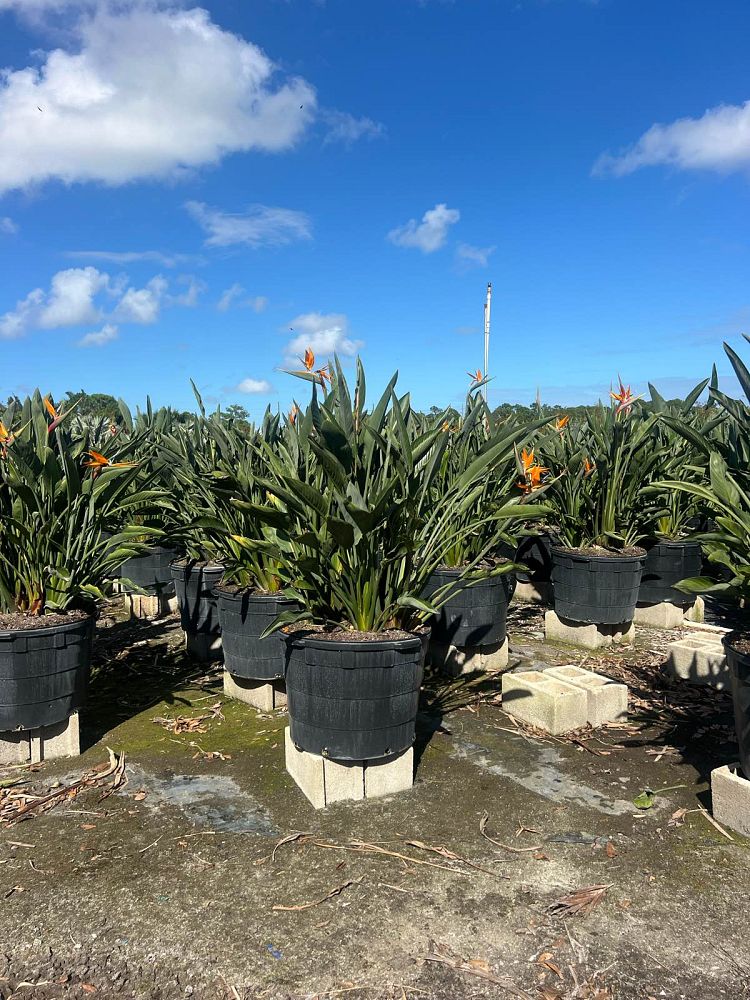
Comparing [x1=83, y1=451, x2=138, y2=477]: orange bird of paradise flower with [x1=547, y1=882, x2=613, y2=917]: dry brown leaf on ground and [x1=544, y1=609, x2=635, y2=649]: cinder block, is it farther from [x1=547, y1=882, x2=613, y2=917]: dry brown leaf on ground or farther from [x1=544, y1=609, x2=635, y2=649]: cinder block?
[x1=544, y1=609, x2=635, y2=649]: cinder block

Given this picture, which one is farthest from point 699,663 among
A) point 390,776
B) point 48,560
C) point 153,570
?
point 153,570

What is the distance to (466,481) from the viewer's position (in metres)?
2.42

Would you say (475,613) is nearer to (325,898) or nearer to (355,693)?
(355,693)

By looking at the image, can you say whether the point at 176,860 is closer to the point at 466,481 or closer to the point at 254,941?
the point at 254,941

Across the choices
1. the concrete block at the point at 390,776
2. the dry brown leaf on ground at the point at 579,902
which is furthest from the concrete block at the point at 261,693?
the dry brown leaf on ground at the point at 579,902

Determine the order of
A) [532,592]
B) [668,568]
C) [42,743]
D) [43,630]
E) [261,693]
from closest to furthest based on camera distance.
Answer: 1. [43,630]
2. [42,743]
3. [261,693]
4. [668,568]
5. [532,592]

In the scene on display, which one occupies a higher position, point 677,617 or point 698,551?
point 698,551

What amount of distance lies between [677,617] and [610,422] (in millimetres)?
1491

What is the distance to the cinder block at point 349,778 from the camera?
2338 millimetres

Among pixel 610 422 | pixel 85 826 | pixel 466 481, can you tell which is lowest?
pixel 85 826

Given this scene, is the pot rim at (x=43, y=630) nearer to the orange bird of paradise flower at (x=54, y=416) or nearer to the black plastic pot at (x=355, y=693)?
the orange bird of paradise flower at (x=54, y=416)

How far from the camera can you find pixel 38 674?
102 inches

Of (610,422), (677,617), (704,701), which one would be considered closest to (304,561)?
(704,701)

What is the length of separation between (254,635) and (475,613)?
1.20 meters
